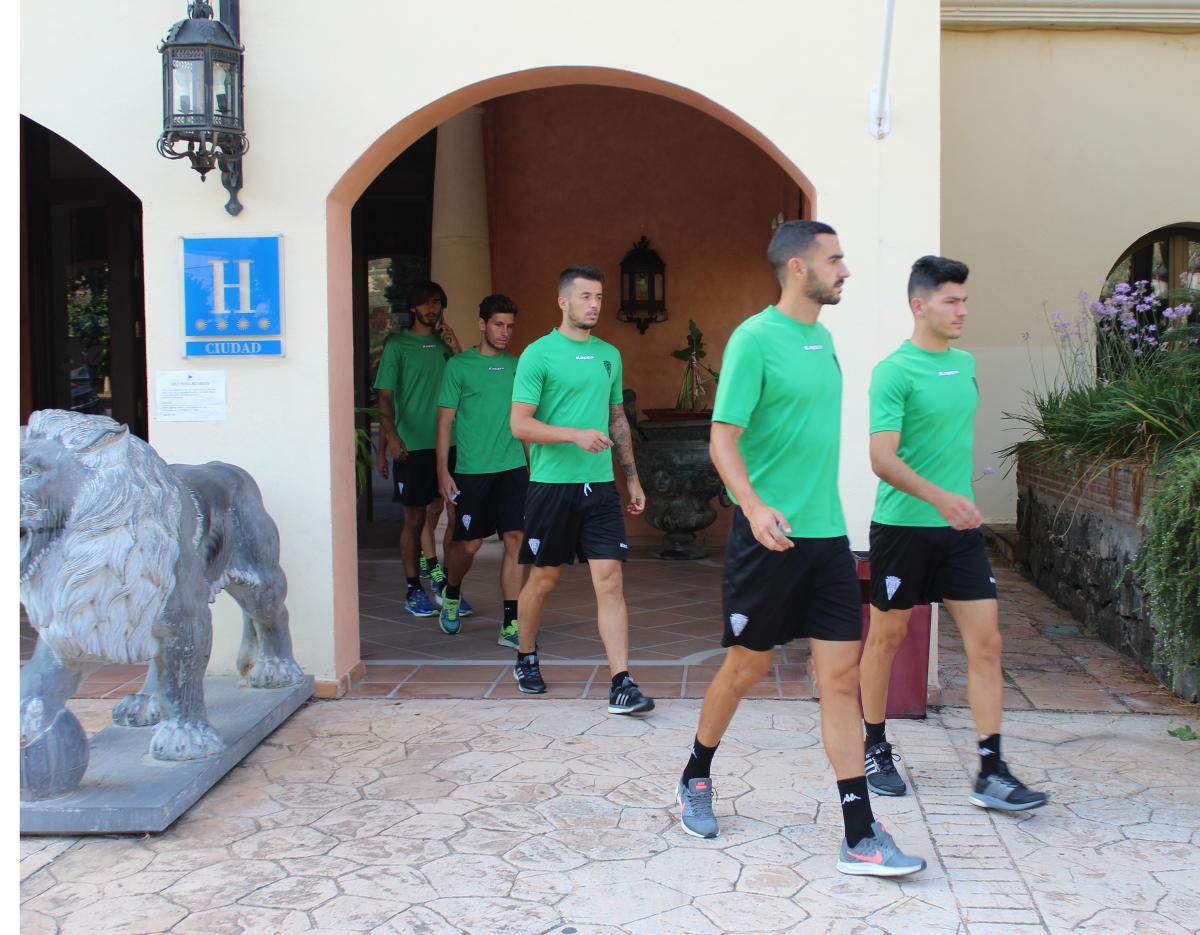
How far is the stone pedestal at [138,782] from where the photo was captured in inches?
152

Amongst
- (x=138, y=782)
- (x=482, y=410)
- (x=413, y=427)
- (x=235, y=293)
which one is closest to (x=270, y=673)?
(x=138, y=782)

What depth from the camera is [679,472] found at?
9070mm

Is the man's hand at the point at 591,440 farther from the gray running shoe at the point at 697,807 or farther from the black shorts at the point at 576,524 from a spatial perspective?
the gray running shoe at the point at 697,807

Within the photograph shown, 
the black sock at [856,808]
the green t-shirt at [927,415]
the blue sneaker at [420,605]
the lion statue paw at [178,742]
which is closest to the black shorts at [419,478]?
the blue sneaker at [420,605]

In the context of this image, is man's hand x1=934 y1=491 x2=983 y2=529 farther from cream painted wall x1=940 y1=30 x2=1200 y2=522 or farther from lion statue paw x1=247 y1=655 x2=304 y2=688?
cream painted wall x1=940 y1=30 x2=1200 y2=522

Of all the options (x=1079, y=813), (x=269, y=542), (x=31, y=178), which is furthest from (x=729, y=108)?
(x=31, y=178)

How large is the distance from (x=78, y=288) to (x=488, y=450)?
5214mm

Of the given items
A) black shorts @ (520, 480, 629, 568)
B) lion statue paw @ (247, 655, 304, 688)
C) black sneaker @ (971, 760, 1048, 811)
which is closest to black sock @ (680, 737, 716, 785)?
black sneaker @ (971, 760, 1048, 811)

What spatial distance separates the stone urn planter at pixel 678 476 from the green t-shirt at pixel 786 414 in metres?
5.35

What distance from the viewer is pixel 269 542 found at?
4.94m

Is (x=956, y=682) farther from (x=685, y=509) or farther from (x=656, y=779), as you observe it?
(x=685, y=509)

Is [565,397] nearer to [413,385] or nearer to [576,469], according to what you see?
[576,469]

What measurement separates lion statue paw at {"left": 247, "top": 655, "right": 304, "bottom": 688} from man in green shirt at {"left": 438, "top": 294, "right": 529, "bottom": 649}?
53.6 inches

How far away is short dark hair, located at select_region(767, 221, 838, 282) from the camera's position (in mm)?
3602
